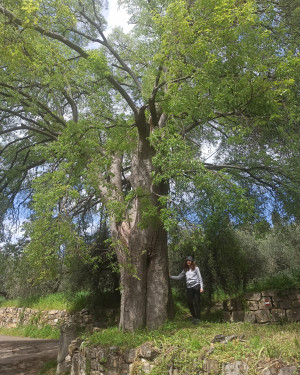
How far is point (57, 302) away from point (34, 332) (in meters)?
1.56

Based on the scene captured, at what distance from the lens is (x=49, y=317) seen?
47.2 ft

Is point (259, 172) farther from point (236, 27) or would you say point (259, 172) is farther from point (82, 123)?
point (82, 123)

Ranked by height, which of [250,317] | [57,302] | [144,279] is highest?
[144,279]

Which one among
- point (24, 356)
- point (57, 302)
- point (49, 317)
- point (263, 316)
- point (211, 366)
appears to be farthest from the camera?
point (57, 302)

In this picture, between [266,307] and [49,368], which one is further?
[266,307]

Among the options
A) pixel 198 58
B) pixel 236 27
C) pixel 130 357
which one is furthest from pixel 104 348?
pixel 236 27

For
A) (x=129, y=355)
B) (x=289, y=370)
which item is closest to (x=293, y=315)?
(x=129, y=355)

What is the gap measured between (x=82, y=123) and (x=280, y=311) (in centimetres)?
708

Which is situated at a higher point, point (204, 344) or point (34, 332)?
point (204, 344)

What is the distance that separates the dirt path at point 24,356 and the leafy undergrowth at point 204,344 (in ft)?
7.96

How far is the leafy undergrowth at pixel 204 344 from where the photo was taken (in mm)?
4305

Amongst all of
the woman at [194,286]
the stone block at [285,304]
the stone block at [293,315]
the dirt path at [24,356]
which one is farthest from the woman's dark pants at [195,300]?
the dirt path at [24,356]

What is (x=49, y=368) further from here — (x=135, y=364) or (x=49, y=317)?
(x=49, y=317)

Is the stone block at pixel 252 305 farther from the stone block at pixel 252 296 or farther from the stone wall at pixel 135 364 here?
the stone wall at pixel 135 364
